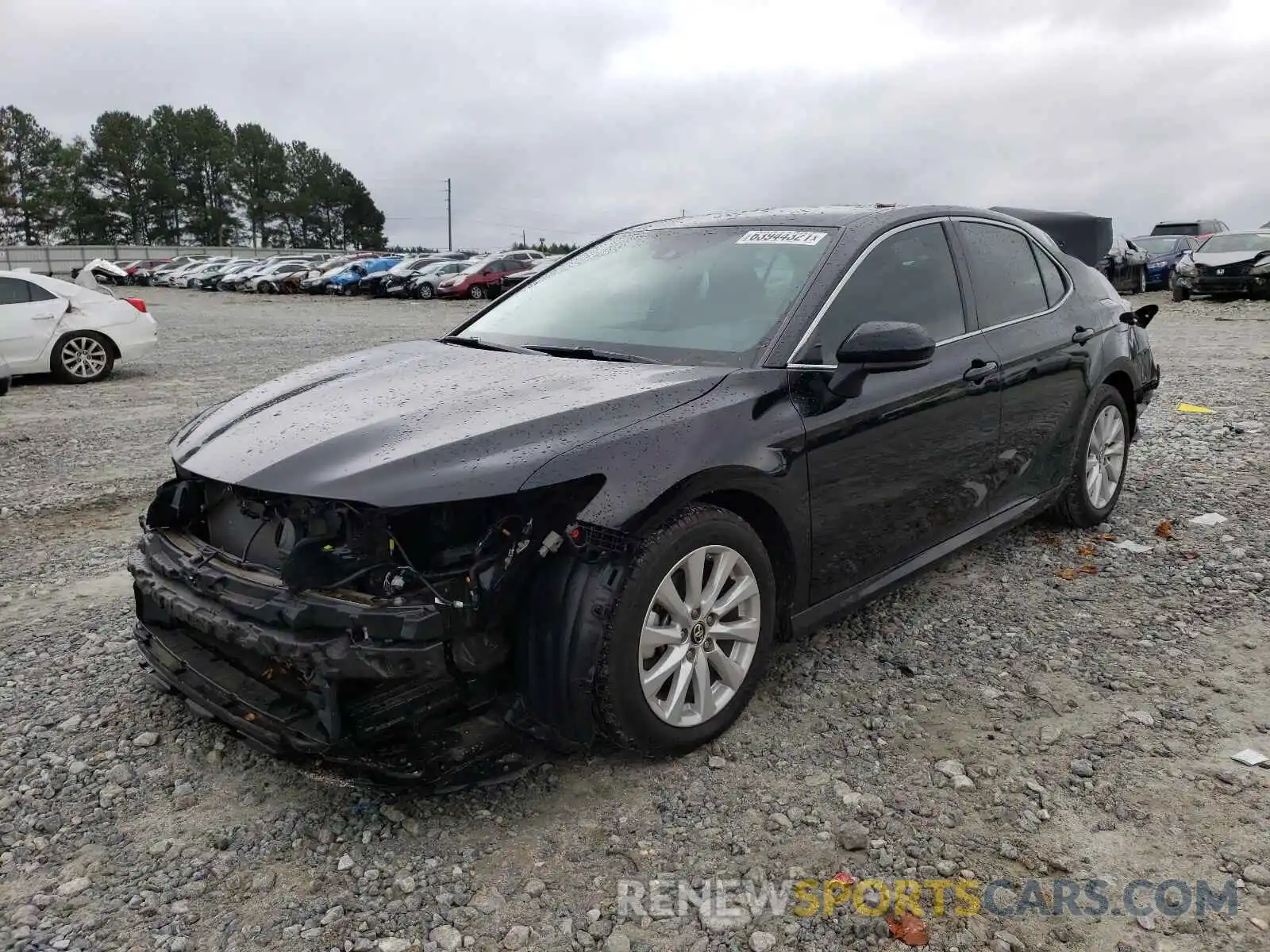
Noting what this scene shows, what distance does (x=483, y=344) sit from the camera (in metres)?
3.92

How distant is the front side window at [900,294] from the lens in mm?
3432

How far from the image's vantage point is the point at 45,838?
270cm

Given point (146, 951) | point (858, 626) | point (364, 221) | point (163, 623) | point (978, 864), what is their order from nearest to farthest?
point (146, 951) → point (978, 864) → point (163, 623) → point (858, 626) → point (364, 221)

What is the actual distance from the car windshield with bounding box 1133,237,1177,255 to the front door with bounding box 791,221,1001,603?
24.8 meters

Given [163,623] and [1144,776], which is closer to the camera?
A: [1144,776]

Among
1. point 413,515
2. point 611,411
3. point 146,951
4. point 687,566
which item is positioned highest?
point 611,411

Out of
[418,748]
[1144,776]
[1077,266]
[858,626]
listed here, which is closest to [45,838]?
[418,748]

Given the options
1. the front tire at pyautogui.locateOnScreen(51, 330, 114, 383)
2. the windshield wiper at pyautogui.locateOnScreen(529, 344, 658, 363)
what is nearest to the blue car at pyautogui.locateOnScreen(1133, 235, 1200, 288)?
the front tire at pyautogui.locateOnScreen(51, 330, 114, 383)

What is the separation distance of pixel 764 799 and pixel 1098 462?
10.5 ft

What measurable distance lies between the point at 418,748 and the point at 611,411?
1.07 metres

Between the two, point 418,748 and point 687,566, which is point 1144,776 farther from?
point 418,748

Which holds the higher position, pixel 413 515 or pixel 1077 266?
pixel 1077 266

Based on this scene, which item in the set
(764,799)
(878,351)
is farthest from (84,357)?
(764,799)

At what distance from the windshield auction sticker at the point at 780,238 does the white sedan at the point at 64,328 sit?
10.2 metres
